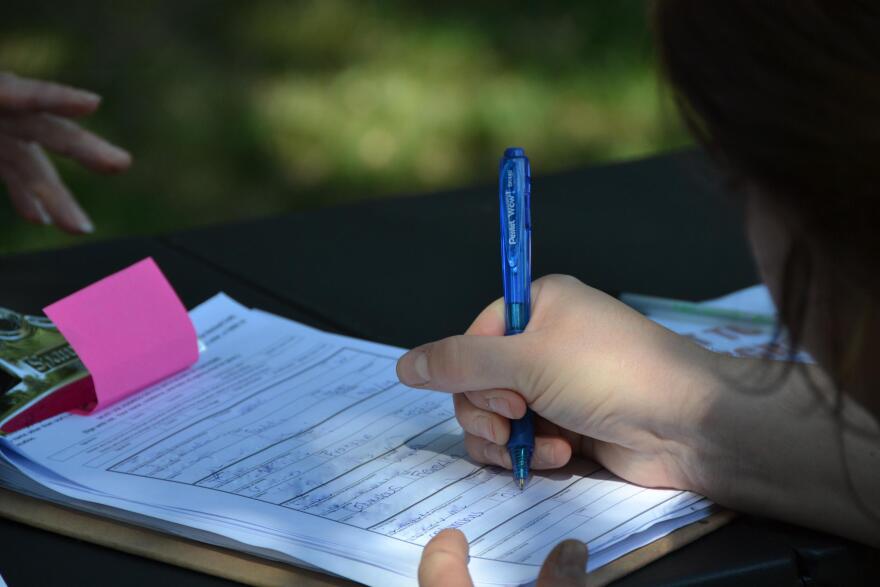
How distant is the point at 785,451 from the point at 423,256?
62 centimetres

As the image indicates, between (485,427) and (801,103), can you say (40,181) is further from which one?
(801,103)

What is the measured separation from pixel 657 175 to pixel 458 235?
37 centimetres

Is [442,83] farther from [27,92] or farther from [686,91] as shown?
[686,91]

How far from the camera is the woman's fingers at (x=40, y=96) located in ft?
4.23

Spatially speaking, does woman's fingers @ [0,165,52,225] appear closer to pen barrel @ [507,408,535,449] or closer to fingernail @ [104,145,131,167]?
fingernail @ [104,145,131,167]

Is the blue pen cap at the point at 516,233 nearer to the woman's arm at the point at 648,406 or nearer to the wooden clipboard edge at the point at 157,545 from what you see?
the woman's arm at the point at 648,406

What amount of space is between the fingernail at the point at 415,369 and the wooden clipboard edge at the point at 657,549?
20 cm

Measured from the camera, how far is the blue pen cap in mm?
793

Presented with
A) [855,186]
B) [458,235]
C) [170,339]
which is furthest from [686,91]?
[458,235]

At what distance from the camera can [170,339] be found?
972 mm

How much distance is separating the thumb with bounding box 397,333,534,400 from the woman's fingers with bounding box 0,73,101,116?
0.68 metres

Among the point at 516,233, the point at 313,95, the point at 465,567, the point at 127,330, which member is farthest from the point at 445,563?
the point at 313,95

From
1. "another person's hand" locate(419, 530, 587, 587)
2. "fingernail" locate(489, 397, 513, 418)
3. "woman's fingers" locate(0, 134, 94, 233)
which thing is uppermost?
"woman's fingers" locate(0, 134, 94, 233)

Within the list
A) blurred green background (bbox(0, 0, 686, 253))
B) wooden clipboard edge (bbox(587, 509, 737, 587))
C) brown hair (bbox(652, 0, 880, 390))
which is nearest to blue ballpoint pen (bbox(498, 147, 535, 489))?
wooden clipboard edge (bbox(587, 509, 737, 587))
